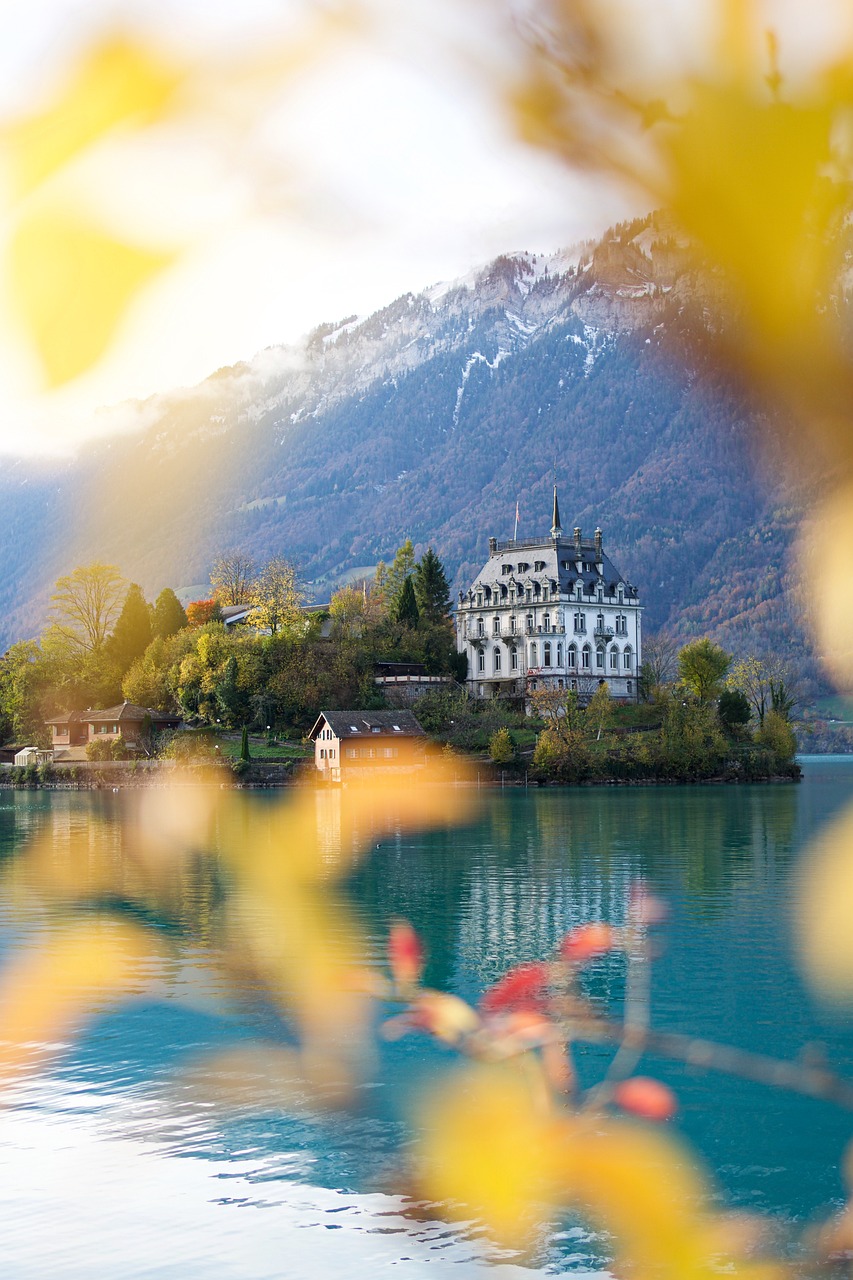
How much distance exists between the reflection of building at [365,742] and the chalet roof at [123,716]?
10.4m

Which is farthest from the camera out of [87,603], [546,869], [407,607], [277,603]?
[87,603]

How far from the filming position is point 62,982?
608 inches

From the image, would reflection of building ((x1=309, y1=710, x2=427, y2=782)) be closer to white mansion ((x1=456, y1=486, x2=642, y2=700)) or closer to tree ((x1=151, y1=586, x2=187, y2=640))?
white mansion ((x1=456, y1=486, x2=642, y2=700))

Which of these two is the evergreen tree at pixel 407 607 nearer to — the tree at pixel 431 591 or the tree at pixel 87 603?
the tree at pixel 431 591

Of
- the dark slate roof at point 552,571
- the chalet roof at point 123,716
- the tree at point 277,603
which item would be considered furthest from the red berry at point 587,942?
the dark slate roof at point 552,571

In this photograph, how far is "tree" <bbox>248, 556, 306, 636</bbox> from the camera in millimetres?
76438

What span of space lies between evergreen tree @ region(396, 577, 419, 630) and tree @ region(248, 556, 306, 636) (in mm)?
5411

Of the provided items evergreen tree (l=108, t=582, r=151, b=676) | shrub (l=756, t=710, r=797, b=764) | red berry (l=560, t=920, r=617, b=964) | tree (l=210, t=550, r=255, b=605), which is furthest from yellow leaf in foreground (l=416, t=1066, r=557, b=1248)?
tree (l=210, t=550, r=255, b=605)

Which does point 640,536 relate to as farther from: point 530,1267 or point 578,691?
point 530,1267

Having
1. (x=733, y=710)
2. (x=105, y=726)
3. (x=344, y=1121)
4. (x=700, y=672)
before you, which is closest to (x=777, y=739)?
(x=733, y=710)

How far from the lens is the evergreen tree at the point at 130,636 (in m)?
77.4

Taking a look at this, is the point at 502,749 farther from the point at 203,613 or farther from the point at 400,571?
the point at 203,613

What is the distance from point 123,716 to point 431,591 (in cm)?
1850

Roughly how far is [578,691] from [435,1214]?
65041mm
